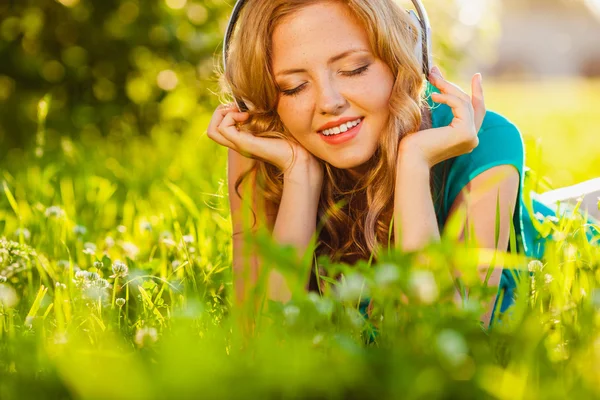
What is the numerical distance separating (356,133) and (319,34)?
33 centimetres

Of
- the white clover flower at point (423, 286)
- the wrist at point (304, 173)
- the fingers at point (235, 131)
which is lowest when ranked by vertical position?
the wrist at point (304, 173)

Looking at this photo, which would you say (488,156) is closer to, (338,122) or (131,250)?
(338,122)

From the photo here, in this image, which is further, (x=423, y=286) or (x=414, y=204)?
(x=414, y=204)

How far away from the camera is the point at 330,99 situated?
2.24 m

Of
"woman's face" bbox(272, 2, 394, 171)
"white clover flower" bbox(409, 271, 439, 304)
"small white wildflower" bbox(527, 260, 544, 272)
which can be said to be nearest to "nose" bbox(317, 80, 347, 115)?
"woman's face" bbox(272, 2, 394, 171)

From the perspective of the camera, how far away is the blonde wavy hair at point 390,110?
7.55 ft

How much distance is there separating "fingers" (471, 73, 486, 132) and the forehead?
14.4 inches

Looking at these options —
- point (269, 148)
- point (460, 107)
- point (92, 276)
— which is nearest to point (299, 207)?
point (269, 148)

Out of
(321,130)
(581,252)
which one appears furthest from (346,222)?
(581,252)

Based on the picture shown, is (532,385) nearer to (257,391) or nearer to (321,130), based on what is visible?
(257,391)

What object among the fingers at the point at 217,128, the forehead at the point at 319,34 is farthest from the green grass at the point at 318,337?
the forehead at the point at 319,34

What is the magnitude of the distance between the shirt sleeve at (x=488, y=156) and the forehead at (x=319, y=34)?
51 centimetres

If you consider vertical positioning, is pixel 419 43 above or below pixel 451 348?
above

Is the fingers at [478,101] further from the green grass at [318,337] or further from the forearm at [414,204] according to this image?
the green grass at [318,337]
